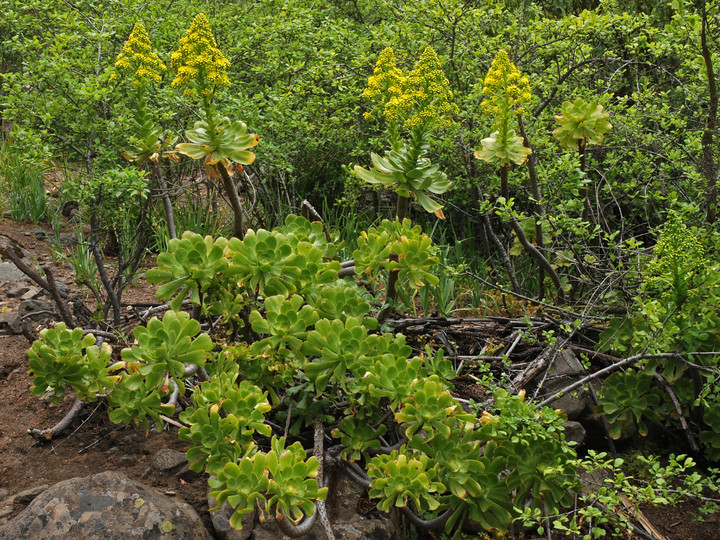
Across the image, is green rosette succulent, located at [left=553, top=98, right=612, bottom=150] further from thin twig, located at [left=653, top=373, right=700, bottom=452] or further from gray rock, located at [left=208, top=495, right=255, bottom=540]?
gray rock, located at [left=208, top=495, right=255, bottom=540]

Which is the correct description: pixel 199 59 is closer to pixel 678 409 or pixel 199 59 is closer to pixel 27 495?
pixel 27 495

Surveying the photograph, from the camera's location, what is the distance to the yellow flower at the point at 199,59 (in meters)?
2.28

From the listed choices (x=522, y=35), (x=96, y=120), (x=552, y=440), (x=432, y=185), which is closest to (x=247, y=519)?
(x=552, y=440)

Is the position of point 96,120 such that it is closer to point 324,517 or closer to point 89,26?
point 89,26

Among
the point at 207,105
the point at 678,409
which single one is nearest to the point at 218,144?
the point at 207,105

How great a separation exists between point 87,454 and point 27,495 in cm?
30

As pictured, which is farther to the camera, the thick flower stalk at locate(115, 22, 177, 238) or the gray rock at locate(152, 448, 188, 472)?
the thick flower stalk at locate(115, 22, 177, 238)

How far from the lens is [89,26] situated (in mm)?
4391

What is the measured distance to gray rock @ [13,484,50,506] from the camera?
2.01 metres

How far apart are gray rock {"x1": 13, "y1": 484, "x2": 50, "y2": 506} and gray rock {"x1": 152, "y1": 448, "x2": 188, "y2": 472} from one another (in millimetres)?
365

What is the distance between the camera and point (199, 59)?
7.45ft

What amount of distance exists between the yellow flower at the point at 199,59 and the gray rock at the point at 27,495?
1467 mm

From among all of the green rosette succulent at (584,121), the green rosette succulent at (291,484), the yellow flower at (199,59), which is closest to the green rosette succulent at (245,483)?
the green rosette succulent at (291,484)

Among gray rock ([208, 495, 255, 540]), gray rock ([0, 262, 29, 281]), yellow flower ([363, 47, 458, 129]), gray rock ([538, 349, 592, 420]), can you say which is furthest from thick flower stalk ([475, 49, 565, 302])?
gray rock ([0, 262, 29, 281])
